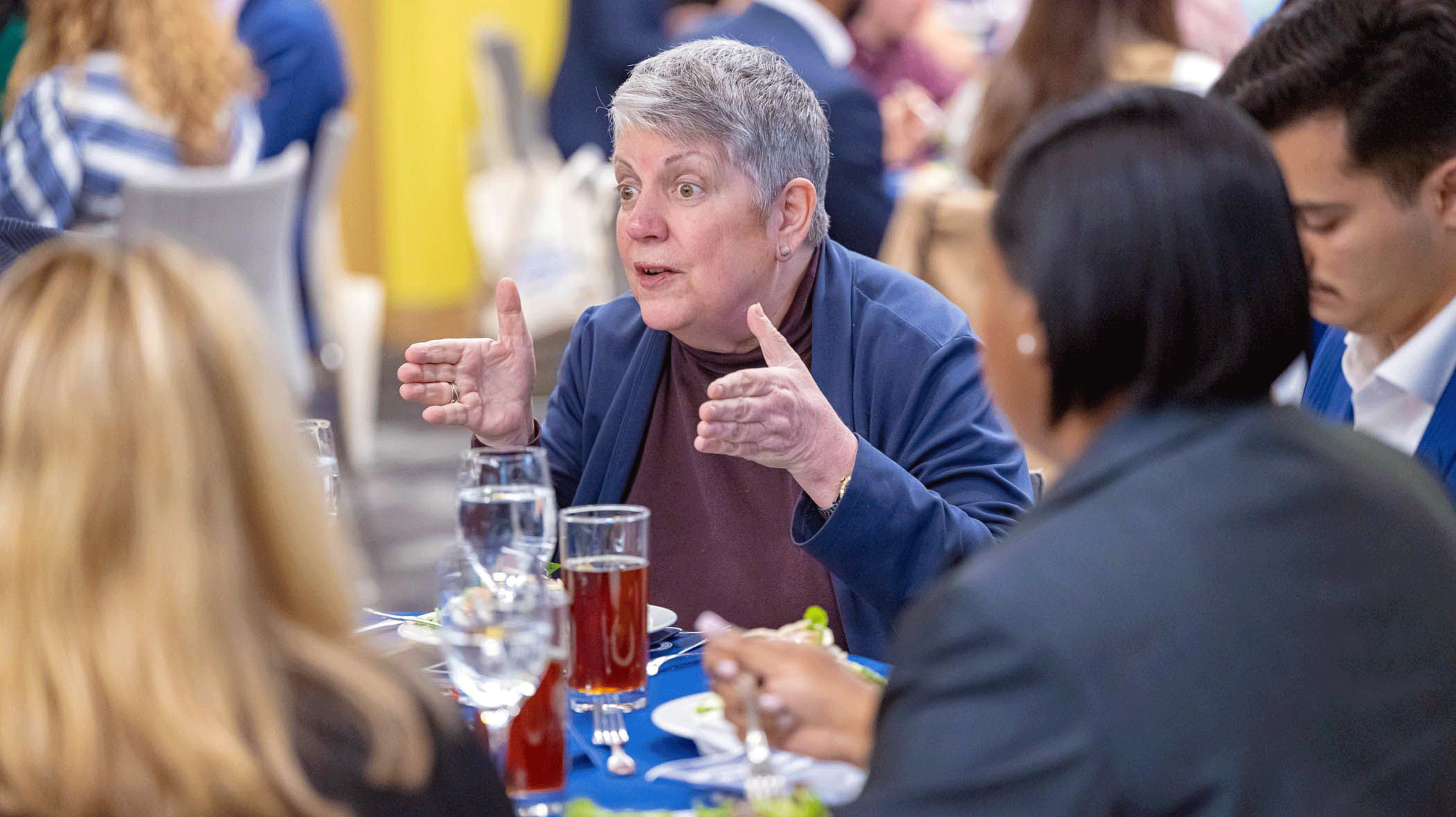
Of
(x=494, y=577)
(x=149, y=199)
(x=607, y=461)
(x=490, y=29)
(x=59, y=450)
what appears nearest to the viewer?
(x=59, y=450)

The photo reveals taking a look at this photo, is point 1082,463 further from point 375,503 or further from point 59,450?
point 375,503

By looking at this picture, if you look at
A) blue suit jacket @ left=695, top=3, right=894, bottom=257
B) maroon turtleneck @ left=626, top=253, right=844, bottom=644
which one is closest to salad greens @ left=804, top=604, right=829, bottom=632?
maroon turtleneck @ left=626, top=253, right=844, bottom=644

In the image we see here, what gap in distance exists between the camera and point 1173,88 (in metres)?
1.23

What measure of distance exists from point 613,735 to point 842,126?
8.18ft

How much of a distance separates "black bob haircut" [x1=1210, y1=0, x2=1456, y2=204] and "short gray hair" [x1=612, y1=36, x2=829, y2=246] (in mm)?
623

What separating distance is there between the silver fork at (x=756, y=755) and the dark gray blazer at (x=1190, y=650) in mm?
216

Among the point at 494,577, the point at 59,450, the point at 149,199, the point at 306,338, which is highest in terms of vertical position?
the point at 59,450

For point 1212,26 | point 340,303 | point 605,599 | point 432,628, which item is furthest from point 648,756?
point 340,303

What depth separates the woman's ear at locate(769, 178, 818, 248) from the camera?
219 cm

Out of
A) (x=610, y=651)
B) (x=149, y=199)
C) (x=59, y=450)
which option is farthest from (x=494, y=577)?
(x=149, y=199)

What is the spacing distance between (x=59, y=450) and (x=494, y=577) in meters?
0.49

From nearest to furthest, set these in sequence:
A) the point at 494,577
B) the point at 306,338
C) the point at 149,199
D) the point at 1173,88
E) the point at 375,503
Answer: the point at 1173,88 < the point at 494,577 < the point at 149,199 < the point at 306,338 < the point at 375,503

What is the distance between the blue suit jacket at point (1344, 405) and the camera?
6.49 feet

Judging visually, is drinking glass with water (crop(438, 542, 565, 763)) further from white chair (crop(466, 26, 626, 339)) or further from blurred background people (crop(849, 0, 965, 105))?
blurred background people (crop(849, 0, 965, 105))
